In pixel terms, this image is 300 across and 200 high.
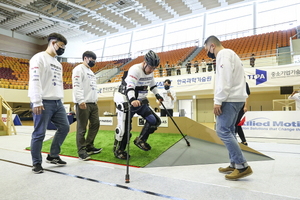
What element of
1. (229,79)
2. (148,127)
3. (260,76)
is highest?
(260,76)

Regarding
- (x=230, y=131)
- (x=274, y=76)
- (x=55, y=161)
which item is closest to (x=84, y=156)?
(x=55, y=161)

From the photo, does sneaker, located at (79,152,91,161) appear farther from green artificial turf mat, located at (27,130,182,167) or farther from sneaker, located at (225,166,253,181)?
sneaker, located at (225,166,253,181)

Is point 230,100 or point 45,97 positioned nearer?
point 230,100

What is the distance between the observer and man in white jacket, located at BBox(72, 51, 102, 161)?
298 cm

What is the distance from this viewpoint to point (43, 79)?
2404mm

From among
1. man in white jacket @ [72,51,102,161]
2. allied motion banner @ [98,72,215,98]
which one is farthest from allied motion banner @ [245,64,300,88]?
man in white jacket @ [72,51,102,161]

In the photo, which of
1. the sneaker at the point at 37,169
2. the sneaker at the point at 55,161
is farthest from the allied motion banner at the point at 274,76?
the sneaker at the point at 37,169

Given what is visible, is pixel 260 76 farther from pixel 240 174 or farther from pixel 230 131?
pixel 240 174

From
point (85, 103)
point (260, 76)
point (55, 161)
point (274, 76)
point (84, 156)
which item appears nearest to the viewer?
point (55, 161)

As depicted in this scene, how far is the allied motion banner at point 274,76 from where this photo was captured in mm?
8453

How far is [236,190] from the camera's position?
1.71 m

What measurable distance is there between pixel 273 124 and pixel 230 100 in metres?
4.26

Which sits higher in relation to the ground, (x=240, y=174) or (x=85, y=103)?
(x=85, y=103)

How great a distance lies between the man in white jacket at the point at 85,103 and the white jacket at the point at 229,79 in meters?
1.88
